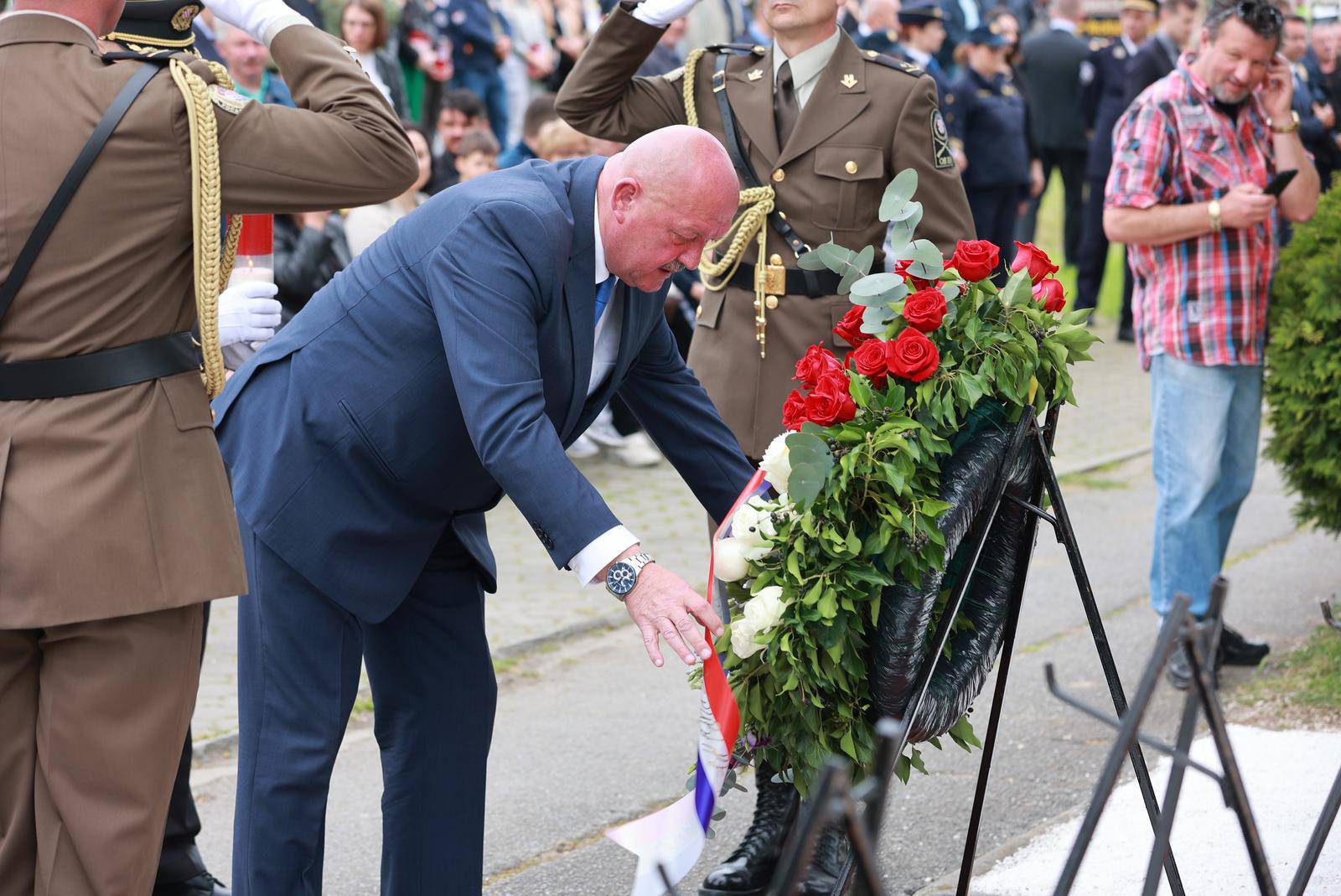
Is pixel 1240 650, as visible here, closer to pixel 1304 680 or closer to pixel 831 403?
pixel 1304 680

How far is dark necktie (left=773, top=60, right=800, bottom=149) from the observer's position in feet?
13.7

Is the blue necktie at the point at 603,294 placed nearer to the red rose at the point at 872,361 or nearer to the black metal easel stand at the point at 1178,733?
the red rose at the point at 872,361

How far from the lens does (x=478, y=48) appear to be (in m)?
10.9

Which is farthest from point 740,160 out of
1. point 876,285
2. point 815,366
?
point 815,366

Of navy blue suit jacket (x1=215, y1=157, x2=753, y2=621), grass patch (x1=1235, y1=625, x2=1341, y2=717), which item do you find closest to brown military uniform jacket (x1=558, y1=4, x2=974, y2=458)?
navy blue suit jacket (x1=215, y1=157, x2=753, y2=621)

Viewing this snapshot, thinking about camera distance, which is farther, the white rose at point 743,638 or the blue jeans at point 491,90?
the blue jeans at point 491,90

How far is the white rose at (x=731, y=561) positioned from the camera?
279cm

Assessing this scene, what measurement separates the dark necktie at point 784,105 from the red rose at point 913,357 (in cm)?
150

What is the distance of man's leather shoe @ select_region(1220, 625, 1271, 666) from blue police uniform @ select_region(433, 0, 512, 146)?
266 inches

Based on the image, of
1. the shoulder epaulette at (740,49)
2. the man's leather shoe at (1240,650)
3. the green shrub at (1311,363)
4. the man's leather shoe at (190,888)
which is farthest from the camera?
the man's leather shoe at (1240,650)

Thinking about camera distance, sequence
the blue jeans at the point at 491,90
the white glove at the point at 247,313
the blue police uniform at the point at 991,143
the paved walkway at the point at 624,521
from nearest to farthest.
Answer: the white glove at the point at 247,313, the paved walkway at the point at 624,521, the blue jeans at the point at 491,90, the blue police uniform at the point at 991,143

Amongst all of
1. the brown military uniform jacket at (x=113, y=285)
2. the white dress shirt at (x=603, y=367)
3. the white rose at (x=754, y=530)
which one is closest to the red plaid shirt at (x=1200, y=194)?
the white dress shirt at (x=603, y=367)

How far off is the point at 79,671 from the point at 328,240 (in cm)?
341

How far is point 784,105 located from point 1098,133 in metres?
8.31
